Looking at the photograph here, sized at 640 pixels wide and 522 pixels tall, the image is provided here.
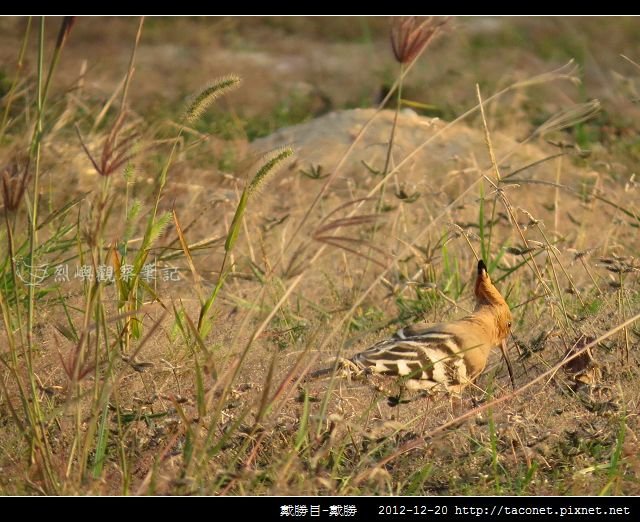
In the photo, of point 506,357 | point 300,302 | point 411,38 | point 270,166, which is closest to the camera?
point 270,166

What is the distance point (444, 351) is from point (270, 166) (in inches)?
31.5

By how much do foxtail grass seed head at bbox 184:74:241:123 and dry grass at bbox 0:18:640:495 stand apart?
0.05ft

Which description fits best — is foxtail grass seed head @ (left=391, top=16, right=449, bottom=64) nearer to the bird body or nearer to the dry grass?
the dry grass

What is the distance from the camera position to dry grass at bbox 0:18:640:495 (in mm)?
2346

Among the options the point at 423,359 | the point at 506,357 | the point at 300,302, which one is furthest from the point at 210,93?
the point at 300,302

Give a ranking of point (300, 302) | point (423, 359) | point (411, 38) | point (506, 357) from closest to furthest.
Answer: point (411, 38)
point (423, 359)
point (506, 357)
point (300, 302)

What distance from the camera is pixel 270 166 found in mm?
2357

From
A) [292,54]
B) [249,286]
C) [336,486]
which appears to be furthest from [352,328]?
[292,54]

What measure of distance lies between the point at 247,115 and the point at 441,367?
12.7 ft

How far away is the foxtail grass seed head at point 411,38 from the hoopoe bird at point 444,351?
69cm

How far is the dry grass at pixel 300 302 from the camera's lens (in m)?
2.35

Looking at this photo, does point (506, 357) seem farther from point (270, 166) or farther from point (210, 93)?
point (210, 93)

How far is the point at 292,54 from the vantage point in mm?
8336

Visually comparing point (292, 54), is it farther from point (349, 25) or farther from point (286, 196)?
point (286, 196)
